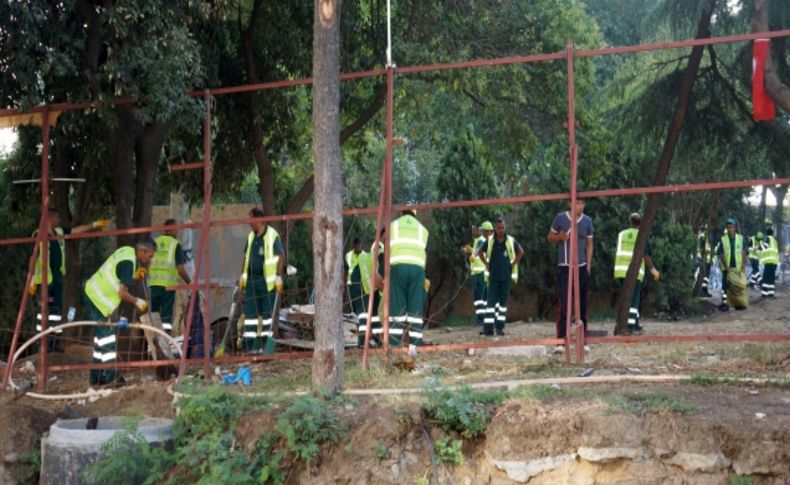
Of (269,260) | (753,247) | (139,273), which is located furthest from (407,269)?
(753,247)

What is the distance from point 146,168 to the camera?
45.0ft

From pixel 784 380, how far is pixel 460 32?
794 centimetres

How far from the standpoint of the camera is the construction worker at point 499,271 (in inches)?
625

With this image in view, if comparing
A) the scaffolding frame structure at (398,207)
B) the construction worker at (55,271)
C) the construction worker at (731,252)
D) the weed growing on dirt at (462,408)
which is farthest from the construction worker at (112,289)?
the construction worker at (731,252)

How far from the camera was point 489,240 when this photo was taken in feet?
53.9

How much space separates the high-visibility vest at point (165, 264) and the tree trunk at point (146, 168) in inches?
46.8

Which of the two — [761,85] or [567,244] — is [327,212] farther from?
[761,85]

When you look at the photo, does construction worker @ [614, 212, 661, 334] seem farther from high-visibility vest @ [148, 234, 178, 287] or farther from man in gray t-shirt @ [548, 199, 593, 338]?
high-visibility vest @ [148, 234, 178, 287]

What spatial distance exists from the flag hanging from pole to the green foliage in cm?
460

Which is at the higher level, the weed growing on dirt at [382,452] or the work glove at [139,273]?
the work glove at [139,273]

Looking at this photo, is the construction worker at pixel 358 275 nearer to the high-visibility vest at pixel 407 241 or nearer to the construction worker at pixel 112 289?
the high-visibility vest at pixel 407 241

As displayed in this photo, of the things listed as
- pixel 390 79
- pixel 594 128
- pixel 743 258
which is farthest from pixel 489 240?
pixel 390 79

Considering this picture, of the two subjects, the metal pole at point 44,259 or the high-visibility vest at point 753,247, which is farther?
the high-visibility vest at point 753,247

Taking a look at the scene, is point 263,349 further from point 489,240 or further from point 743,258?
point 743,258
